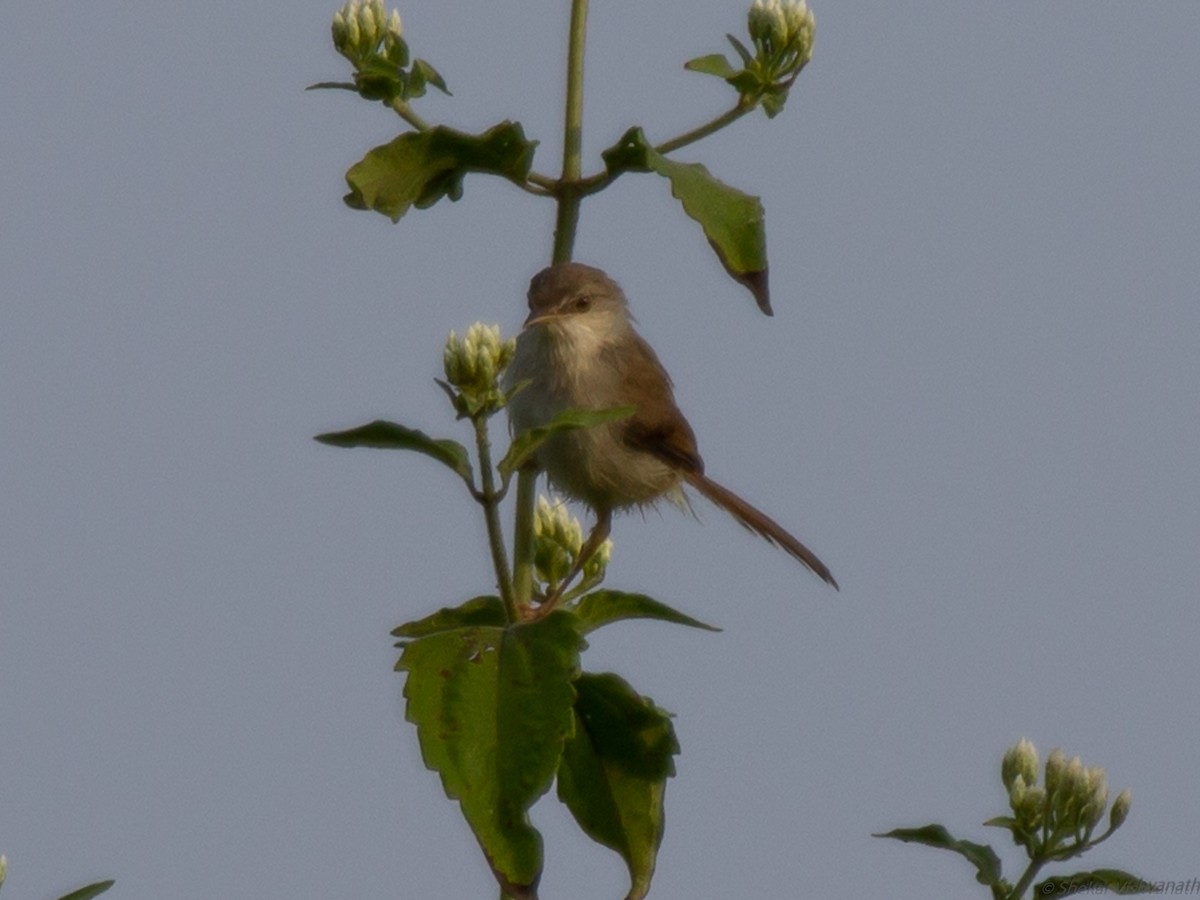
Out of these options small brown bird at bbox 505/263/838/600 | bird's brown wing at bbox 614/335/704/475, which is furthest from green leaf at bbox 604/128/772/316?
bird's brown wing at bbox 614/335/704/475

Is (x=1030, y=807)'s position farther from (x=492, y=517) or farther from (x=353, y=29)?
(x=353, y=29)

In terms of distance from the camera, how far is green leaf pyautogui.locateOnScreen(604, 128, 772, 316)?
3326 mm

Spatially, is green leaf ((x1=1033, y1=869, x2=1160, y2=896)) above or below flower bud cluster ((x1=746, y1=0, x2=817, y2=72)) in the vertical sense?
below

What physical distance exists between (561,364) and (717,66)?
1.76 metres

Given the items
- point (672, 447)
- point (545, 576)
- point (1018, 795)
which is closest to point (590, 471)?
point (672, 447)

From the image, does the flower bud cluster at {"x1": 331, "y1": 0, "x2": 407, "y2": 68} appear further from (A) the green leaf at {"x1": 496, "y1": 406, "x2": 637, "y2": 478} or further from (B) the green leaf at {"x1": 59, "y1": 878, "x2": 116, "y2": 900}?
(B) the green leaf at {"x1": 59, "y1": 878, "x2": 116, "y2": 900}

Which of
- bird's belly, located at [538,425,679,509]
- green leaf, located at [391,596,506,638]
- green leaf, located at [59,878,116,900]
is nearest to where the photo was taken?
green leaf, located at [59,878,116,900]

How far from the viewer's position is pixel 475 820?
2.99 m

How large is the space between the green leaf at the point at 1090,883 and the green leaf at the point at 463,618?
110 centimetres

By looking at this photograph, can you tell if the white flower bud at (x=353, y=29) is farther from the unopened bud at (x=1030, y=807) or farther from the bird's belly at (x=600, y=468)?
the unopened bud at (x=1030, y=807)

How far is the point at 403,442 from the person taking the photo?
117 inches

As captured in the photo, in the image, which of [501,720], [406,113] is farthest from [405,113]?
[501,720]

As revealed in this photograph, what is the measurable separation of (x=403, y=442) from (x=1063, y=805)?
157cm

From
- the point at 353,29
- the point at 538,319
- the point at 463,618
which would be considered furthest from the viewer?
the point at 538,319
